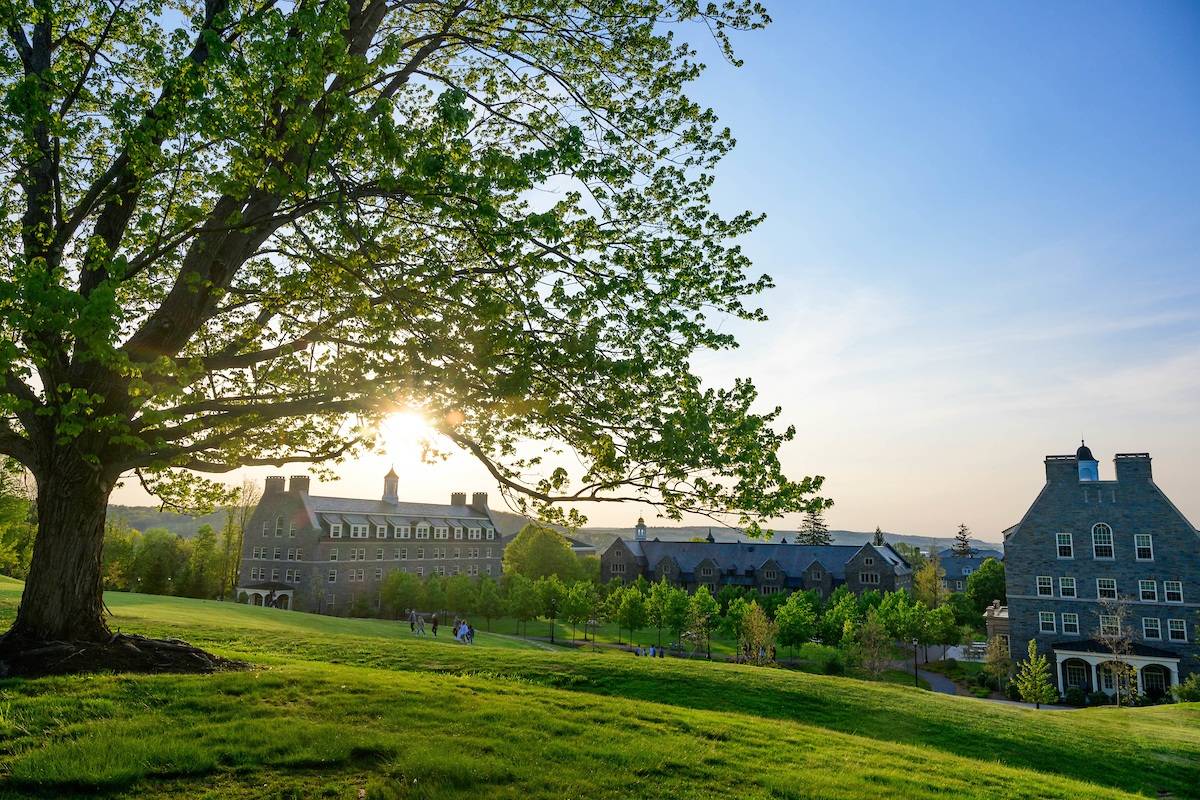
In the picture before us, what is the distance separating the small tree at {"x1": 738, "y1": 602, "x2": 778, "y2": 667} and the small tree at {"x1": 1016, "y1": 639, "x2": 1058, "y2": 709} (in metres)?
15.3

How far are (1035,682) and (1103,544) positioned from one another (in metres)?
12.5

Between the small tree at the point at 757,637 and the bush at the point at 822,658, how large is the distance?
443 centimetres

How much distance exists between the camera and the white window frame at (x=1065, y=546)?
158 feet

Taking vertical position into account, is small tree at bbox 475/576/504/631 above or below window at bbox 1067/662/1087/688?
above

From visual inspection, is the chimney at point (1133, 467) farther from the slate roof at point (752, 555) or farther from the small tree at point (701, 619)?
the slate roof at point (752, 555)

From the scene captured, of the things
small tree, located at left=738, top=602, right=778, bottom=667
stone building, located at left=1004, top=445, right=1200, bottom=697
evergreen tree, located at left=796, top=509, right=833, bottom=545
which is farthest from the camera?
evergreen tree, located at left=796, top=509, right=833, bottom=545

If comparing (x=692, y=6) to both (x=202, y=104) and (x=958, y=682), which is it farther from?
(x=958, y=682)

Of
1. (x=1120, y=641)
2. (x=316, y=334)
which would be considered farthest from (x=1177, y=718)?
(x=316, y=334)

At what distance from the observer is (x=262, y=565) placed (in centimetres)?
6844

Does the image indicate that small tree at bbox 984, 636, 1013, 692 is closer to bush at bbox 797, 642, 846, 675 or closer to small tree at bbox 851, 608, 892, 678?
small tree at bbox 851, 608, 892, 678

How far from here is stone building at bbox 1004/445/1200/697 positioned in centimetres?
4497

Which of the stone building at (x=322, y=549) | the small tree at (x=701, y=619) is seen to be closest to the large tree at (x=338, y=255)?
the small tree at (x=701, y=619)

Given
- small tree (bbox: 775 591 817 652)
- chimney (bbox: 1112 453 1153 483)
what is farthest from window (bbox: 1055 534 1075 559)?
small tree (bbox: 775 591 817 652)

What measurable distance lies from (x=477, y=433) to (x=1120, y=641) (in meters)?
49.8
